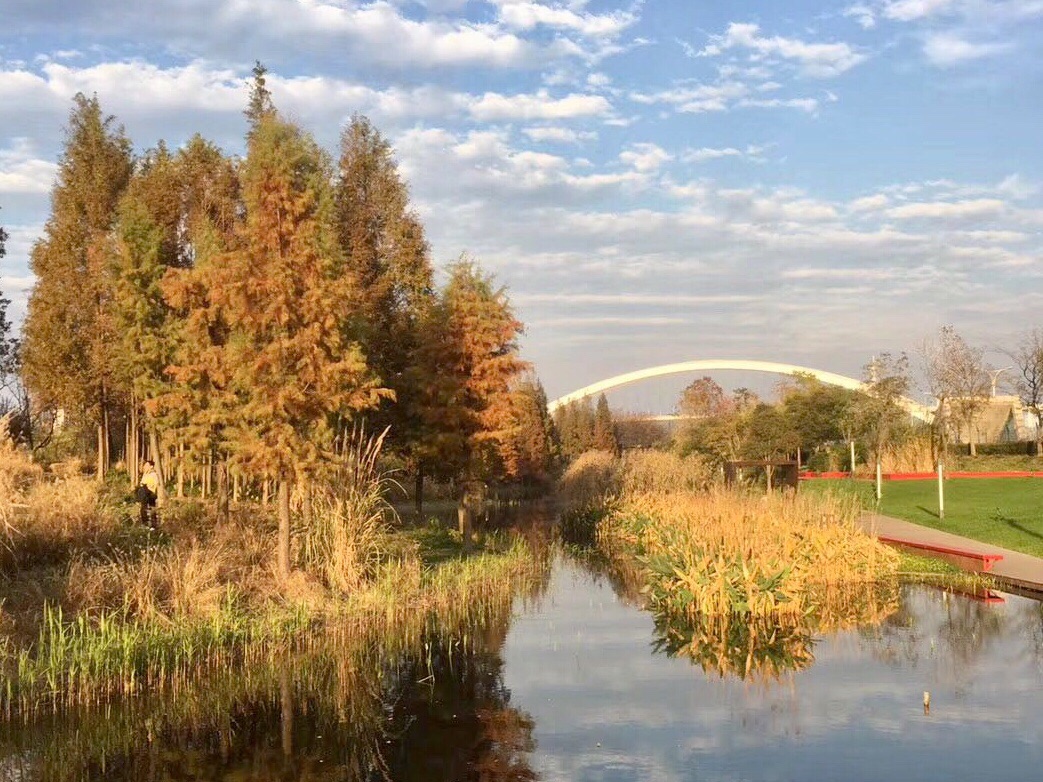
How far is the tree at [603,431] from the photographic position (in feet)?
193

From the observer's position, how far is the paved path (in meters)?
13.6

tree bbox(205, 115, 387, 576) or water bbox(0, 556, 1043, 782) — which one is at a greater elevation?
tree bbox(205, 115, 387, 576)

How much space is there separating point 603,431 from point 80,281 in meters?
35.7

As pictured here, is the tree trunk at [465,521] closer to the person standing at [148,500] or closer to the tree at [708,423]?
the person standing at [148,500]

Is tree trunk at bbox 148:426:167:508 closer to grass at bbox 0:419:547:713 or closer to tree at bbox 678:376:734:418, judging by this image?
grass at bbox 0:419:547:713

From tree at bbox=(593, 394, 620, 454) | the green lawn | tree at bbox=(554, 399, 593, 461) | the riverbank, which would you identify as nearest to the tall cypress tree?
the riverbank

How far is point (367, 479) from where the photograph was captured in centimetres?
1590

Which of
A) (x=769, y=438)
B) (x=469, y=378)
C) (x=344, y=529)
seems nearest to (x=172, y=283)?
(x=469, y=378)

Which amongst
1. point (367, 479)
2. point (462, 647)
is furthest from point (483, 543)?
point (462, 647)

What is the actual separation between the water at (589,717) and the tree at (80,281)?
20.8 meters

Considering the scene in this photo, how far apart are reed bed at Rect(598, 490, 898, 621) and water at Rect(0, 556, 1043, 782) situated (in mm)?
1141

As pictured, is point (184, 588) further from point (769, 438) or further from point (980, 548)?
point (769, 438)

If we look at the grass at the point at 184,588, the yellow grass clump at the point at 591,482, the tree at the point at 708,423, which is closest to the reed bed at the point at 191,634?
Answer: the grass at the point at 184,588

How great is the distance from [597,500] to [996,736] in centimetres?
2186
